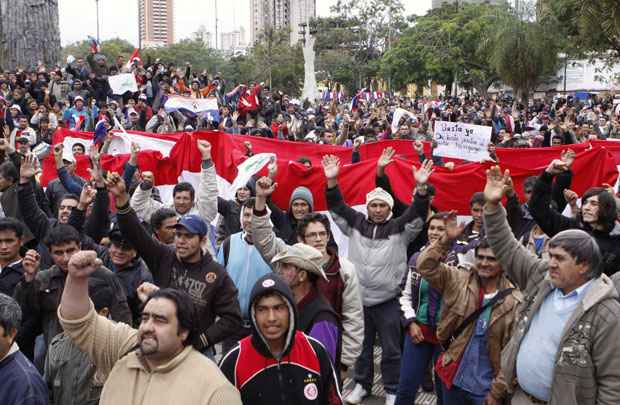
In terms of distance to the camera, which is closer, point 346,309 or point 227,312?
point 227,312

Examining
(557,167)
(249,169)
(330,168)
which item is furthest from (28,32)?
(557,167)

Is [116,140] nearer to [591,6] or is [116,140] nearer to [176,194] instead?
[176,194]

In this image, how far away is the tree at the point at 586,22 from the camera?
19.2 m

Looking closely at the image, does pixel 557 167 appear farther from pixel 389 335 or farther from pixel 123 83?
pixel 123 83

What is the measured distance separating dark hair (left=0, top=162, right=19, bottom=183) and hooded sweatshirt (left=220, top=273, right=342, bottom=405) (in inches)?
154

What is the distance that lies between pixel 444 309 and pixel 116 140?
6036mm

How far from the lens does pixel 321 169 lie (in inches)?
317

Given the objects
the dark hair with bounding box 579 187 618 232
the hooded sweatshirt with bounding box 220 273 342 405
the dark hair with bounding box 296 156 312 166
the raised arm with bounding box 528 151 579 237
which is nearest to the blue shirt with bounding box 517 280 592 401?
the hooded sweatshirt with bounding box 220 273 342 405

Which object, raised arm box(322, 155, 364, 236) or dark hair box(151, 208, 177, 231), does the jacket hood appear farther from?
raised arm box(322, 155, 364, 236)

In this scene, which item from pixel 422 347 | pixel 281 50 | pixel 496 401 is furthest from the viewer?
pixel 281 50

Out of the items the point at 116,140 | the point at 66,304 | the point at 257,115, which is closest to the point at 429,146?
the point at 116,140

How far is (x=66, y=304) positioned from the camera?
10.4 feet

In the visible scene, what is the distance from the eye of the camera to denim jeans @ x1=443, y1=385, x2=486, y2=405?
4.33 meters

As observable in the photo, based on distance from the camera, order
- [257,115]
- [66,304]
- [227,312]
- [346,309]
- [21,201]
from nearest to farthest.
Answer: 1. [66,304]
2. [227,312]
3. [346,309]
4. [21,201]
5. [257,115]
